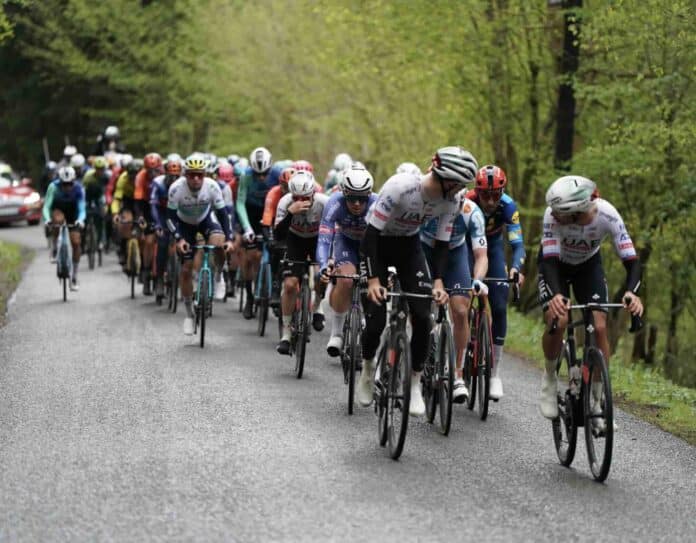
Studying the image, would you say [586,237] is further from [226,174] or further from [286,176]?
[226,174]

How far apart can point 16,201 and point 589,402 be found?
35797 millimetres

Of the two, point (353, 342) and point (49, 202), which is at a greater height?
point (49, 202)

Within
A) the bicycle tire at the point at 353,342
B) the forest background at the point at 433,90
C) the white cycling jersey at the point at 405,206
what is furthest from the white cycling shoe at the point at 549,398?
the forest background at the point at 433,90

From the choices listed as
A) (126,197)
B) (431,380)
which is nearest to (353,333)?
(431,380)

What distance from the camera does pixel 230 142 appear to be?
46000mm

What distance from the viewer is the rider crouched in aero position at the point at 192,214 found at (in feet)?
50.2

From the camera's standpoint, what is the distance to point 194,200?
15414 mm

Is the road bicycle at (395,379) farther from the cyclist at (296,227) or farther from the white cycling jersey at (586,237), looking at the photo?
the cyclist at (296,227)

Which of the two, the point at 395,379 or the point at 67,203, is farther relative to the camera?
the point at 67,203

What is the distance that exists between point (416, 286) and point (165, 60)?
39.1m

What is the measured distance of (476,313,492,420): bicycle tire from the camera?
10.6 metres

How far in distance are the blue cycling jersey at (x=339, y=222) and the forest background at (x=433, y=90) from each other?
289 inches

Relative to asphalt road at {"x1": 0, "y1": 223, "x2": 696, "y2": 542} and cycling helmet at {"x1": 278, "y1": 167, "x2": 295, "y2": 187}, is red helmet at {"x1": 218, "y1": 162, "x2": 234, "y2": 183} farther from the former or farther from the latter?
asphalt road at {"x1": 0, "y1": 223, "x2": 696, "y2": 542}

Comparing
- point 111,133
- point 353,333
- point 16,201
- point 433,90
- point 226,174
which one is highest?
point 433,90
